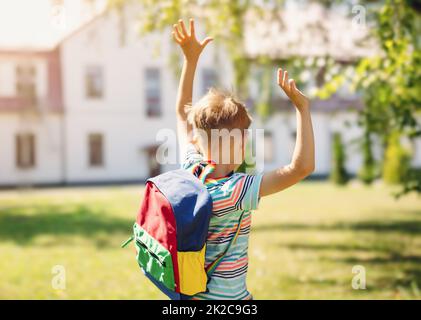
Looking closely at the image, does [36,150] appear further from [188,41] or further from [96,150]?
[188,41]

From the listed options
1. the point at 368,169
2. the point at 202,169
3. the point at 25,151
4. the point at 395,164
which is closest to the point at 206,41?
the point at 202,169

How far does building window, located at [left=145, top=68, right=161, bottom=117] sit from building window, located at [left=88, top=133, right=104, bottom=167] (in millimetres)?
3054

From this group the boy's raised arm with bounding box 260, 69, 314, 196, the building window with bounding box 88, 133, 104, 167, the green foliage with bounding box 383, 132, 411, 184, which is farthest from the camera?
the building window with bounding box 88, 133, 104, 167

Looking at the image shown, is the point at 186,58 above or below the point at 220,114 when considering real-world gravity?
above

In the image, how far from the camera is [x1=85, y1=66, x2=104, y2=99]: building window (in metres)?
30.3

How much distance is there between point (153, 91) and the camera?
3148 centimetres

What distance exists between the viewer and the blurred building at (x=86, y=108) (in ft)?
93.8

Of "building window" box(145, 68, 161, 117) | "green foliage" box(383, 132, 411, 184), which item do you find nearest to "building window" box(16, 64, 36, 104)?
"building window" box(145, 68, 161, 117)

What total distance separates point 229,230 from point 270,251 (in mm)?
6385

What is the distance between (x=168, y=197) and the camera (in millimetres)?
2406

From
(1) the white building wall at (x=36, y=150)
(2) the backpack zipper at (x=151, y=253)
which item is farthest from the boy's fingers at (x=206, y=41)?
(1) the white building wall at (x=36, y=150)

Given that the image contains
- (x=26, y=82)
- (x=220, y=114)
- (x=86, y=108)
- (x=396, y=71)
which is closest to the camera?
(x=220, y=114)

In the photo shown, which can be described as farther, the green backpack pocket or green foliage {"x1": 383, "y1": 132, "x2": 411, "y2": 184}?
green foliage {"x1": 383, "y1": 132, "x2": 411, "y2": 184}

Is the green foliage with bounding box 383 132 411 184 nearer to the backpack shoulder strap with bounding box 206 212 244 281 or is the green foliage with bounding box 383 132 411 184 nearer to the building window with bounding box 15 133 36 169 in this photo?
the building window with bounding box 15 133 36 169
